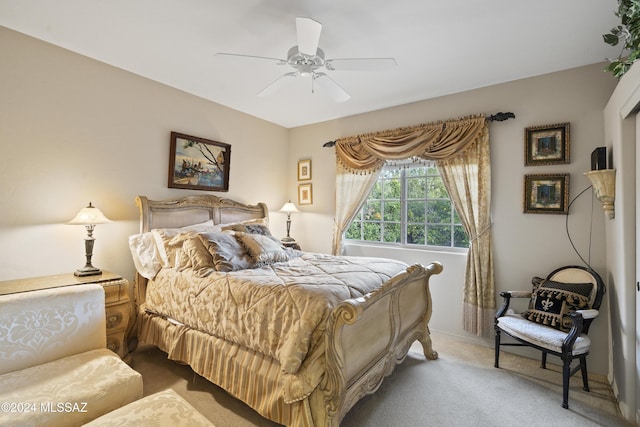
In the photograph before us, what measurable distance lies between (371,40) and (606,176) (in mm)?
2082

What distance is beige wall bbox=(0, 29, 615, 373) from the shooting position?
7.85ft

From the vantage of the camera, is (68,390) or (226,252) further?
(226,252)

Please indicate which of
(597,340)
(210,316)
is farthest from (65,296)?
(597,340)

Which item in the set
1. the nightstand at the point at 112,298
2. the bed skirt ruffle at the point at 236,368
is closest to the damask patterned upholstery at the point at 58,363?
the nightstand at the point at 112,298

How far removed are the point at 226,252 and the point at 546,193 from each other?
304cm

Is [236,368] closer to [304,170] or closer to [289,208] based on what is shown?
[289,208]

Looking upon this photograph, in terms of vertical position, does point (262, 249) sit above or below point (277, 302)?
above

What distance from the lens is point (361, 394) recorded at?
1.93 m

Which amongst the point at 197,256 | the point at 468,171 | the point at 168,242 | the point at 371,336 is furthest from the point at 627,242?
the point at 168,242

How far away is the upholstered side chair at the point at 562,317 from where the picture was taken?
2180mm

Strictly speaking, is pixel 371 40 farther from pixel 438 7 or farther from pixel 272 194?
pixel 272 194

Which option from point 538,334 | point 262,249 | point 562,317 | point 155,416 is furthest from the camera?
point 262,249

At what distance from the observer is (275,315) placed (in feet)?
6.09

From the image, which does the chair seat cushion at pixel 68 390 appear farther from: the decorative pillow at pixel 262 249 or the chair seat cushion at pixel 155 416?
the decorative pillow at pixel 262 249
